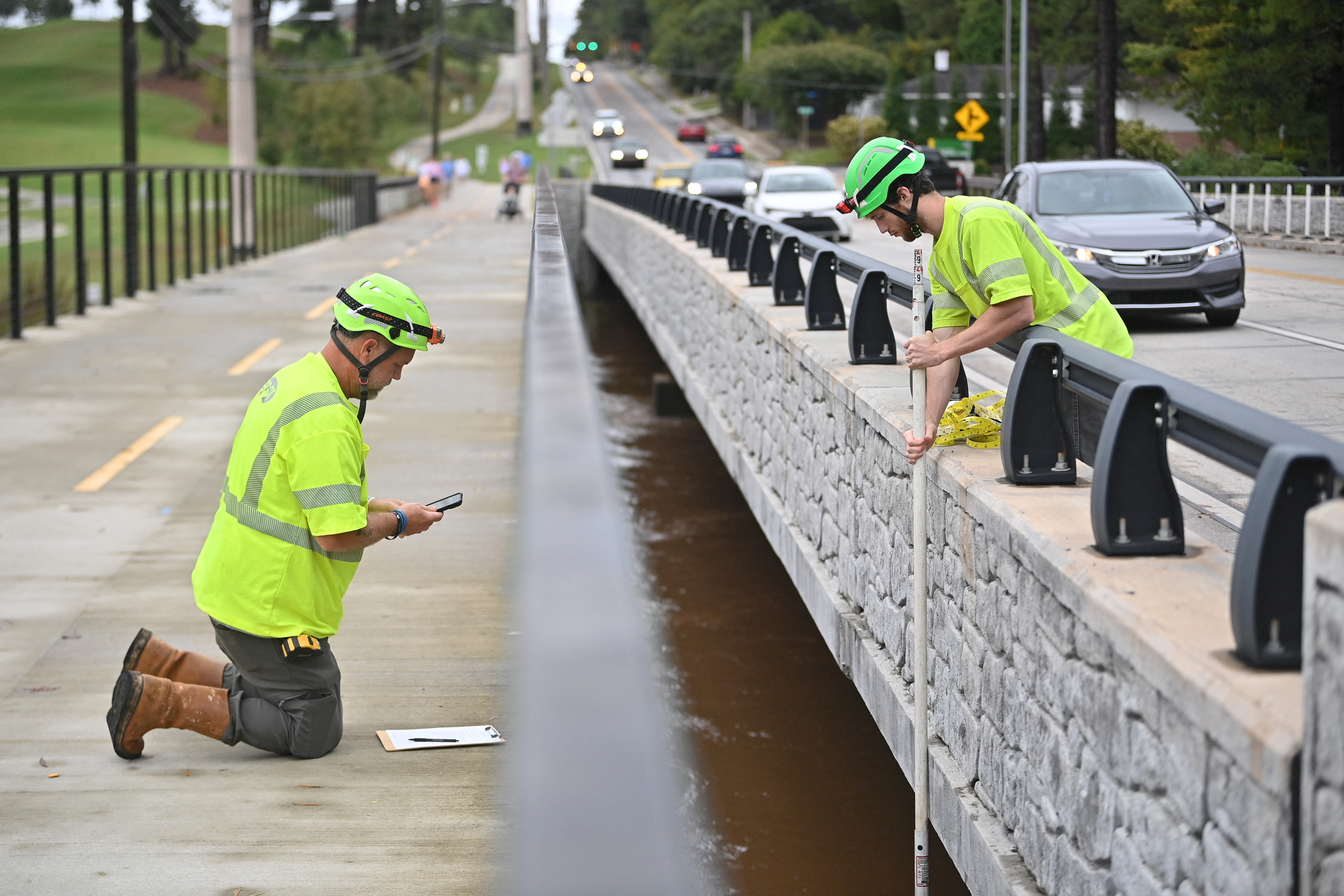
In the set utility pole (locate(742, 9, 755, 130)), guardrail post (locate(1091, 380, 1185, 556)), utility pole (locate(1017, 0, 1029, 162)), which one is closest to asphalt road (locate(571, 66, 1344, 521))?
guardrail post (locate(1091, 380, 1185, 556))

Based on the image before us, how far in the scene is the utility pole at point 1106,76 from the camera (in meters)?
44.4

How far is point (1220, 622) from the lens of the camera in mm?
3184

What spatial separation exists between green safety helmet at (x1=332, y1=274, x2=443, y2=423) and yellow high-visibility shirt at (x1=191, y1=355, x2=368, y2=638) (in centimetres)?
20

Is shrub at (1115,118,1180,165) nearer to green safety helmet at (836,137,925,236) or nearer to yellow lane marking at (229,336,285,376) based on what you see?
yellow lane marking at (229,336,285,376)

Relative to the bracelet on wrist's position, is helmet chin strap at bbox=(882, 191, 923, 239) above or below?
above

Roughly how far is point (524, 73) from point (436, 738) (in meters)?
99.3

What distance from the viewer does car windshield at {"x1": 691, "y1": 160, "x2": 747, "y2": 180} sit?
40.5 meters

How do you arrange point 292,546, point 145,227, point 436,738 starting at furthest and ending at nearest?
point 145,227, point 436,738, point 292,546

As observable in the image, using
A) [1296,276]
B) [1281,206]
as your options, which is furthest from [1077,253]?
[1281,206]

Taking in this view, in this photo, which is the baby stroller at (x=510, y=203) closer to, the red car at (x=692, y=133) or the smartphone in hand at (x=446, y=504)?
the smartphone in hand at (x=446, y=504)

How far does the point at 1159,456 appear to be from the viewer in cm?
369

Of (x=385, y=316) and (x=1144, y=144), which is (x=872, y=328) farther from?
(x=1144, y=144)

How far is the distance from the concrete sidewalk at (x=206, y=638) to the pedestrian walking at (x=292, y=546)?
0.22 m

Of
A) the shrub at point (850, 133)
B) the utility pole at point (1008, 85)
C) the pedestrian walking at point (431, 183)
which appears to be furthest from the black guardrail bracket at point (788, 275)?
the shrub at point (850, 133)
